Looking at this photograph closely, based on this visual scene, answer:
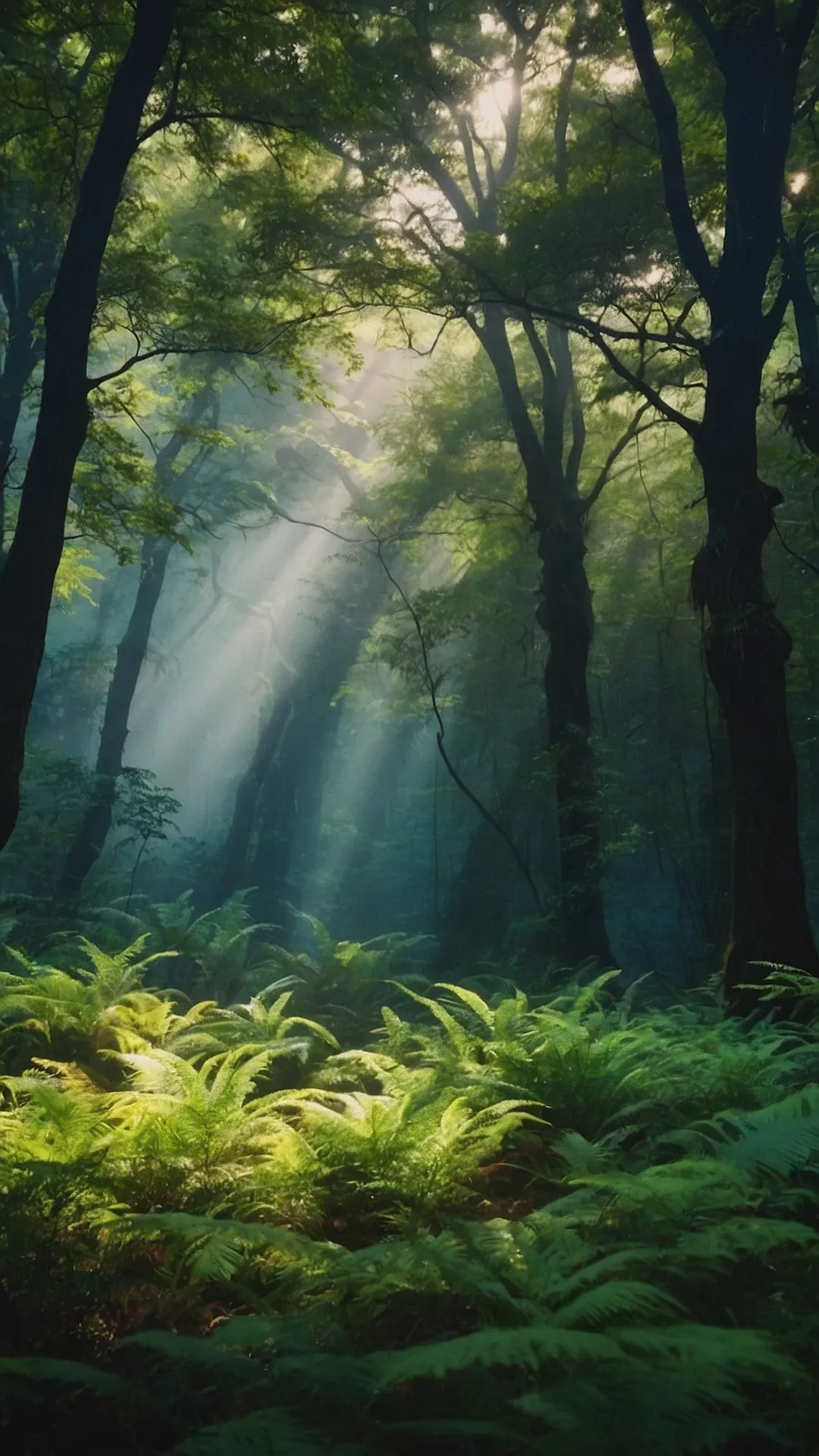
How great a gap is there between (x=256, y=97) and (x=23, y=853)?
13996mm

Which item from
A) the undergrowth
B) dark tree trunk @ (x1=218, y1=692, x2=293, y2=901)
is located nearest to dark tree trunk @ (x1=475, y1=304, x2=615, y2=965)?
the undergrowth

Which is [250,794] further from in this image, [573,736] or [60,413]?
[60,413]

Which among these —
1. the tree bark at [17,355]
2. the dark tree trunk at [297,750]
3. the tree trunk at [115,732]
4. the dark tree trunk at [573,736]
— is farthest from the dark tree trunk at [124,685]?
the dark tree trunk at [573,736]

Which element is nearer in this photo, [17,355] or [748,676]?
[748,676]

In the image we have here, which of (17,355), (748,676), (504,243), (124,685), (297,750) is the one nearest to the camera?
(748,676)

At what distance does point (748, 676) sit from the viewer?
716cm

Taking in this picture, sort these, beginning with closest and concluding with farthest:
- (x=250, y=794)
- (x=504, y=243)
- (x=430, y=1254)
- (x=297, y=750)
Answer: (x=430, y=1254) < (x=504, y=243) < (x=297, y=750) < (x=250, y=794)

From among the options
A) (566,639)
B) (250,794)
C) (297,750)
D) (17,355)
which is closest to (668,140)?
(566,639)

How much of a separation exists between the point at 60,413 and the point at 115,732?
13.5 m

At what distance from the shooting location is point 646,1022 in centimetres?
641

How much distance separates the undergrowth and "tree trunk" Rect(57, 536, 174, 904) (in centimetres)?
1039

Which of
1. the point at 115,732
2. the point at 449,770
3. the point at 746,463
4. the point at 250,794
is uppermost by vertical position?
the point at 746,463

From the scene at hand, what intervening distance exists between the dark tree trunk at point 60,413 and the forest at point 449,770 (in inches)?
1.4

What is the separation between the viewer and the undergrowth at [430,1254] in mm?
2201
